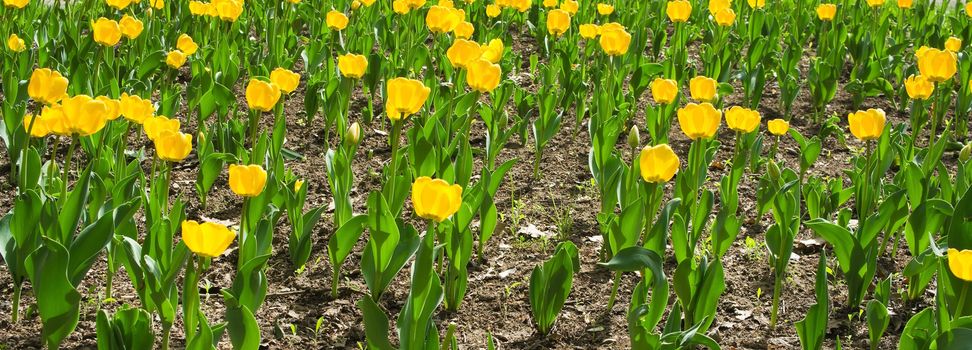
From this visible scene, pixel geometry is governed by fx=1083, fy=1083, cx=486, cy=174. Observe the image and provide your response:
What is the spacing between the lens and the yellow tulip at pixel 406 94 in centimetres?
268

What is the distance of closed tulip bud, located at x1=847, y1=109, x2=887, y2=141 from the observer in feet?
9.87

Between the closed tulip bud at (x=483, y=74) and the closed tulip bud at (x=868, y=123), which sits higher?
the closed tulip bud at (x=483, y=74)

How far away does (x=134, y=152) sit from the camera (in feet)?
12.5

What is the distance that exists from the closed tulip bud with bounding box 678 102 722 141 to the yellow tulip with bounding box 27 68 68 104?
1.61 metres

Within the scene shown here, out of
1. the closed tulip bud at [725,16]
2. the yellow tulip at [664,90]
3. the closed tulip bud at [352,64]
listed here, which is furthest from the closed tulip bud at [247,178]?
the closed tulip bud at [725,16]

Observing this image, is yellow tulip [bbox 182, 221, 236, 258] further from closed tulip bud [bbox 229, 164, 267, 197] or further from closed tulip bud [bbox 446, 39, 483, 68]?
closed tulip bud [bbox 446, 39, 483, 68]

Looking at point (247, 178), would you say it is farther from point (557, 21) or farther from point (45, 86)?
point (557, 21)

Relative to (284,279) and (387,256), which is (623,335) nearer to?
(387,256)

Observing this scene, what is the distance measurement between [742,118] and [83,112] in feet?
6.04

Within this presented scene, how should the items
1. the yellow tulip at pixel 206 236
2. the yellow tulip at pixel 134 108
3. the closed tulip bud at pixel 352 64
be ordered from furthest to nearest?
the closed tulip bud at pixel 352 64, the yellow tulip at pixel 134 108, the yellow tulip at pixel 206 236

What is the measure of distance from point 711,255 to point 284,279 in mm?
1261

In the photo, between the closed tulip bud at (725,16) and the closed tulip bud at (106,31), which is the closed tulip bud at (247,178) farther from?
the closed tulip bud at (725,16)

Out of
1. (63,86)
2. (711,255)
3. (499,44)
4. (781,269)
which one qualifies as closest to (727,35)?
(499,44)

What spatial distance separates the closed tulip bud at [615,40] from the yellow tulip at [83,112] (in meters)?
1.90
